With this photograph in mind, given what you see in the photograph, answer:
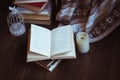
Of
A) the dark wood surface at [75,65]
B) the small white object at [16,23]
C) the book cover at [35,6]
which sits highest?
the book cover at [35,6]

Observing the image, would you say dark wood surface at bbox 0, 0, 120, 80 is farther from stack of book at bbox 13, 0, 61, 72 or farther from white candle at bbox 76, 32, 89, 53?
stack of book at bbox 13, 0, 61, 72

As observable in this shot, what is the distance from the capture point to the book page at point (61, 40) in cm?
129

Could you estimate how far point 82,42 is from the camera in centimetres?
131

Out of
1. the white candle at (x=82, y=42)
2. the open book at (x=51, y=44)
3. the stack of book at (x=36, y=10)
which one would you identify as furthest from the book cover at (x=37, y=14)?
the white candle at (x=82, y=42)

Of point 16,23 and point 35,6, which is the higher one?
point 35,6

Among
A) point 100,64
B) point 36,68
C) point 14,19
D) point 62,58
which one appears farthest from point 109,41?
point 14,19

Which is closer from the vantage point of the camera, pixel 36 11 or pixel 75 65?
pixel 75 65

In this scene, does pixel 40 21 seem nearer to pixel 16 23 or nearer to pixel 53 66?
pixel 16 23

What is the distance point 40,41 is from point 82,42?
22cm

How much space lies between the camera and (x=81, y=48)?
1.34 m

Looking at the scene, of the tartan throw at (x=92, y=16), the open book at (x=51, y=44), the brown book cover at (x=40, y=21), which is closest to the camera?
the open book at (x=51, y=44)

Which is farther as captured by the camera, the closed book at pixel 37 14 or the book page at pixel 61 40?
the closed book at pixel 37 14

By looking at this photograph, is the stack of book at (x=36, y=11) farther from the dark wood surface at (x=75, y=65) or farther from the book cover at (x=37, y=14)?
the dark wood surface at (x=75, y=65)

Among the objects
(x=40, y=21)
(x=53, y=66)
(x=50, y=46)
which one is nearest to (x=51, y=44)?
(x=50, y=46)
